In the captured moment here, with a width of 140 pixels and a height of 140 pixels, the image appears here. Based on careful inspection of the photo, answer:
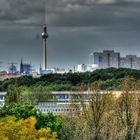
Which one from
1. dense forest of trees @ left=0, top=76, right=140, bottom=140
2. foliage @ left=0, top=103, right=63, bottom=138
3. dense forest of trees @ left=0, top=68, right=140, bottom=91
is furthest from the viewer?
dense forest of trees @ left=0, top=68, right=140, bottom=91

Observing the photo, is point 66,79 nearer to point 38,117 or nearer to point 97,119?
point 38,117

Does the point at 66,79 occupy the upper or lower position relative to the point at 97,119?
upper

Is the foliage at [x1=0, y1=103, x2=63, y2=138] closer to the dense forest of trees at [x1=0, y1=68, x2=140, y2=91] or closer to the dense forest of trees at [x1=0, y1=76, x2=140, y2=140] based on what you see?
the dense forest of trees at [x1=0, y1=76, x2=140, y2=140]

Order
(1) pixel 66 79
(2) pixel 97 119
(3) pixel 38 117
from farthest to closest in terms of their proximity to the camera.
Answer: (1) pixel 66 79 → (3) pixel 38 117 → (2) pixel 97 119

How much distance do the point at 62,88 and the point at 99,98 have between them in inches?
2129

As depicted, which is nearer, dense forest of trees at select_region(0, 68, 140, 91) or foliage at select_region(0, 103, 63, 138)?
foliage at select_region(0, 103, 63, 138)

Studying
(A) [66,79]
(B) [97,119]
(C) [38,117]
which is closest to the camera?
(B) [97,119]

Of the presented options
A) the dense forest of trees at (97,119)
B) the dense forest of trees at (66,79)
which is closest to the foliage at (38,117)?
the dense forest of trees at (97,119)

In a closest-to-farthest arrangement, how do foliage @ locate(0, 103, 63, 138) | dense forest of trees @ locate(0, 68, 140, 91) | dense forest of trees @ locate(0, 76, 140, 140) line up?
1. dense forest of trees @ locate(0, 76, 140, 140)
2. foliage @ locate(0, 103, 63, 138)
3. dense forest of trees @ locate(0, 68, 140, 91)

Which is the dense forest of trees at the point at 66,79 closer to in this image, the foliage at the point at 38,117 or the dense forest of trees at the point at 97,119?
the dense forest of trees at the point at 97,119

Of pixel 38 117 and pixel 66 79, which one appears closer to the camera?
pixel 38 117

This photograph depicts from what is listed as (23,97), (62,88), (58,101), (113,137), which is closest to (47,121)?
(113,137)

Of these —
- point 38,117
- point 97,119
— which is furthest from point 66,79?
point 97,119

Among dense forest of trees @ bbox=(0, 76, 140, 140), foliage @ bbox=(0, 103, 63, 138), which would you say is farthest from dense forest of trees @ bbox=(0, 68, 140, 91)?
foliage @ bbox=(0, 103, 63, 138)
